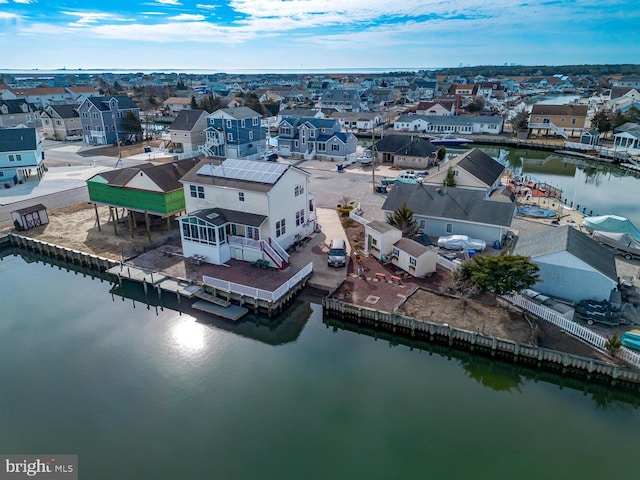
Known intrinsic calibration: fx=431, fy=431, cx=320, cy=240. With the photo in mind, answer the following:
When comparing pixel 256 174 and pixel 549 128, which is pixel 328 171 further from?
pixel 549 128

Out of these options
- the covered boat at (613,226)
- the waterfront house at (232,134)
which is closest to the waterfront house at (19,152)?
the waterfront house at (232,134)

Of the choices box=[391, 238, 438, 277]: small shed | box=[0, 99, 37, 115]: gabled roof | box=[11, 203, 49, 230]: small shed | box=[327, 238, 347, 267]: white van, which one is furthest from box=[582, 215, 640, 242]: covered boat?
box=[0, 99, 37, 115]: gabled roof

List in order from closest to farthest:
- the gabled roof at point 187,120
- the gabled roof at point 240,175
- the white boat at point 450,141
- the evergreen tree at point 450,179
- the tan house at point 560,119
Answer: the gabled roof at point 240,175 → the evergreen tree at point 450,179 → the gabled roof at point 187,120 → the white boat at point 450,141 → the tan house at point 560,119

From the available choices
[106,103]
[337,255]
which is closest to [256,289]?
[337,255]

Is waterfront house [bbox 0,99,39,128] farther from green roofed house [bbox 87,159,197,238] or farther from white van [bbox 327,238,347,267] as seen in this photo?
white van [bbox 327,238,347,267]

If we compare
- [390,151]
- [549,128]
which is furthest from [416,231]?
[549,128]

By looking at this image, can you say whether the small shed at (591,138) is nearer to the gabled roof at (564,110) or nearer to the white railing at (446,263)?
the gabled roof at (564,110)

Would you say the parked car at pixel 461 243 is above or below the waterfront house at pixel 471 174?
below
